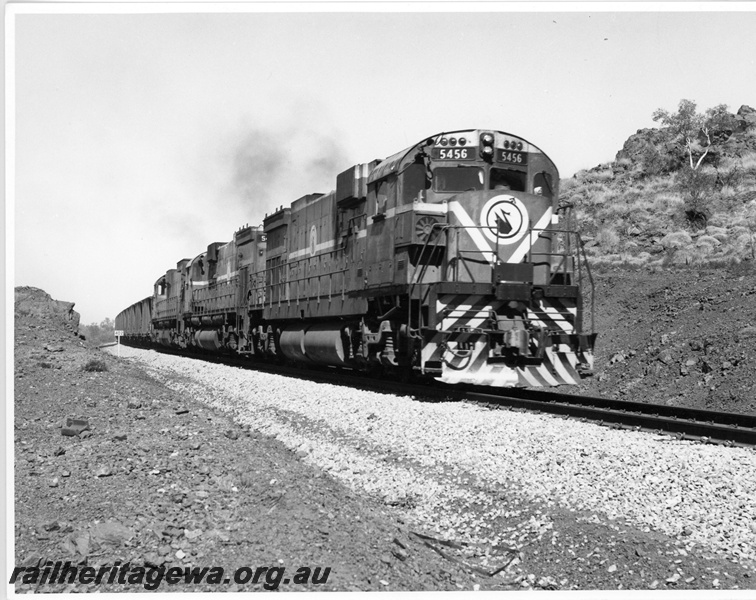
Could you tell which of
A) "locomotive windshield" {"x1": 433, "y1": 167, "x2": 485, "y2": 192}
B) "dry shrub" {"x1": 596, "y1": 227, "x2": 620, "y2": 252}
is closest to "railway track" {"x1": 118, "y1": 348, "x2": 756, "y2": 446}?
"locomotive windshield" {"x1": 433, "y1": 167, "x2": 485, "y2": 192}

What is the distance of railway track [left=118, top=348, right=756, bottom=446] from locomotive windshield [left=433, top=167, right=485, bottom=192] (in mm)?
3073

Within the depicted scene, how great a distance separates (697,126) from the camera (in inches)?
1609

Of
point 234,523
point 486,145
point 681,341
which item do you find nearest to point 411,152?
point 486,145

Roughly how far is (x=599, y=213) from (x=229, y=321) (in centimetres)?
1994

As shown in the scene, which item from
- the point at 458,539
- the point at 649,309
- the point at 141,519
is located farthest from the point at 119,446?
the point at 649,309

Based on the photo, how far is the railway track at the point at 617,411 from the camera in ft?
23.6

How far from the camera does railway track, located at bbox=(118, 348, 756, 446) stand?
7199 millimetres

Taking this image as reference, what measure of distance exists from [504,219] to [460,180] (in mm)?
938

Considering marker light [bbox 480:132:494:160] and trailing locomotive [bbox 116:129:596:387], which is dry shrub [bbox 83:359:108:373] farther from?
marker light [bbox 480:132:494:160]

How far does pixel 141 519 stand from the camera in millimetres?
5074

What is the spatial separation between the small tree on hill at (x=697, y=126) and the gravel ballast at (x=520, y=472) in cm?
3641

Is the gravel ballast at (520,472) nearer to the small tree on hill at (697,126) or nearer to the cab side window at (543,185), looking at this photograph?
the cab side window at (543,185)

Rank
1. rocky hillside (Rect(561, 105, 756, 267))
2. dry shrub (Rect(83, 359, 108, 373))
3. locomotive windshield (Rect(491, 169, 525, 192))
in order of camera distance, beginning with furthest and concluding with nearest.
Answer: rocky hillside (Rect(561, 105, 756, 267)) → dry shrub (Rect(83, 359, 108, 373)) → locomotive windshield (Rect(491, 169, 525, 192))

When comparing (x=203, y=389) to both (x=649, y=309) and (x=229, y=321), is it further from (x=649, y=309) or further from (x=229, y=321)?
(x=649, y=309)
